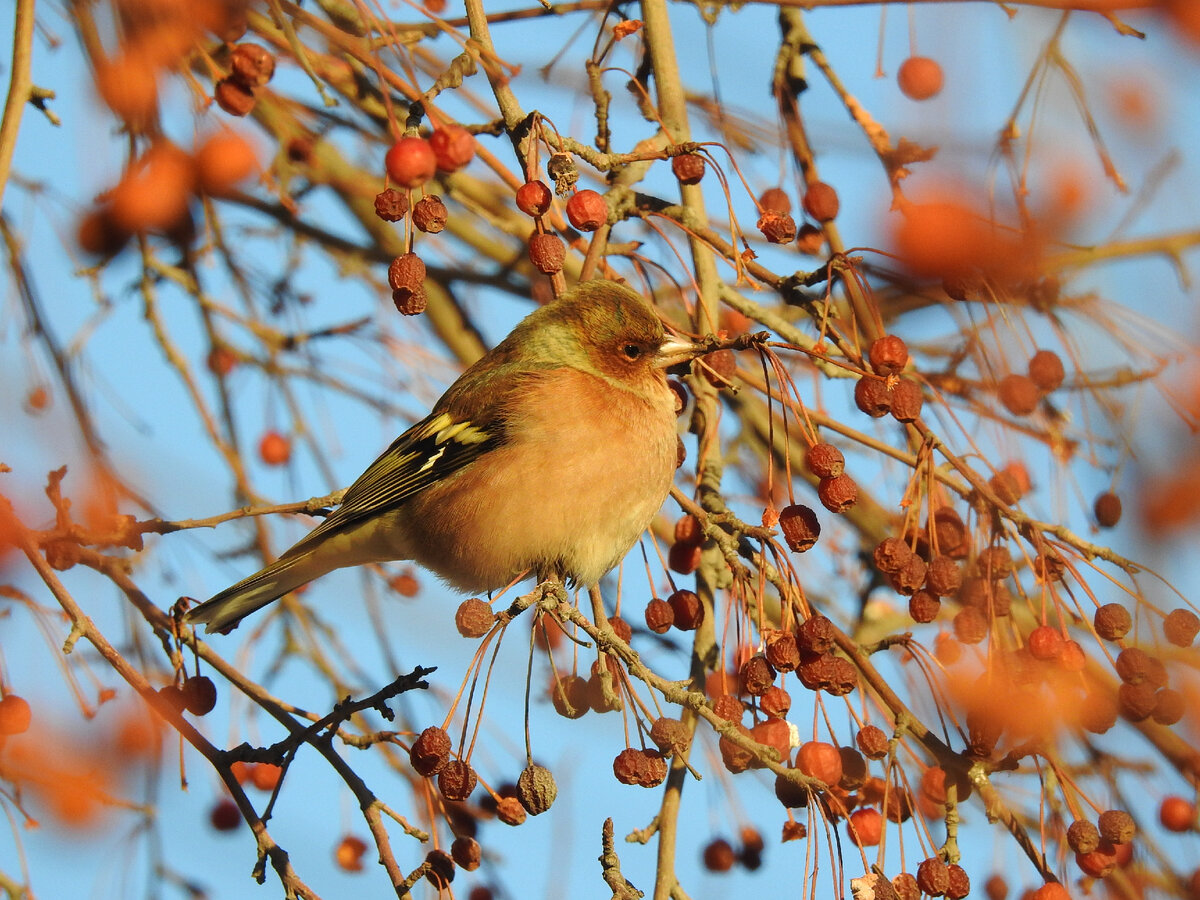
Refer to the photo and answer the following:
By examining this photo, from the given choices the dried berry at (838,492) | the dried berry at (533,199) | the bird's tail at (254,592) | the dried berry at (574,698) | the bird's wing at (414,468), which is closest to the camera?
the dried berry at (533,199)

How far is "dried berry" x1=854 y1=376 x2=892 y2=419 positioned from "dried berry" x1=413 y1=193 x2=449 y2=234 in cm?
122

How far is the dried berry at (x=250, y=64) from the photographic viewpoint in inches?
127

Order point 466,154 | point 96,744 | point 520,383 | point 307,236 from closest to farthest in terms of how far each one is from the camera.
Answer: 1. point 466,154
2. point 96,744
3. point 520,383
4. point 307,236

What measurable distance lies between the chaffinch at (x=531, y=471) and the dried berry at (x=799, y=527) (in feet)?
2.63

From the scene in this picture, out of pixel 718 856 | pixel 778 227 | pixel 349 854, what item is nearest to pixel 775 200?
pixel 778 227

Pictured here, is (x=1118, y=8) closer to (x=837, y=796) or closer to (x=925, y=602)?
(x=925, y=602)

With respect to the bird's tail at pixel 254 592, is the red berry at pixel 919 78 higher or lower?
higher

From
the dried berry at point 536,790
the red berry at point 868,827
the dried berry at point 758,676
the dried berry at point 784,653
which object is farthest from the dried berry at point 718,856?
the dried berry at point 536,790

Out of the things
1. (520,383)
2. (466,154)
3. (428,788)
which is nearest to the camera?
(466,154)

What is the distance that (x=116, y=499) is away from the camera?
381 centimetres

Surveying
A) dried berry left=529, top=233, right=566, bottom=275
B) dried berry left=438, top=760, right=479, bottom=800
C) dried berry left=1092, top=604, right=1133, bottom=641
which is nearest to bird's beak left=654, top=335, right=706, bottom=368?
dried berry left=529, top=233, right=566, bottom=275

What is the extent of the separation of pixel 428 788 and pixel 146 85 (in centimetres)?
216

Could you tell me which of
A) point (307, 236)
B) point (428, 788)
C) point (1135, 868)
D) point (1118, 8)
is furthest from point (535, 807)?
point (307, 236)

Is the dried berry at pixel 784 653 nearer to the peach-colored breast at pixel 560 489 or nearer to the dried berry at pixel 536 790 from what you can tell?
the dried berry at pixel 536 790
